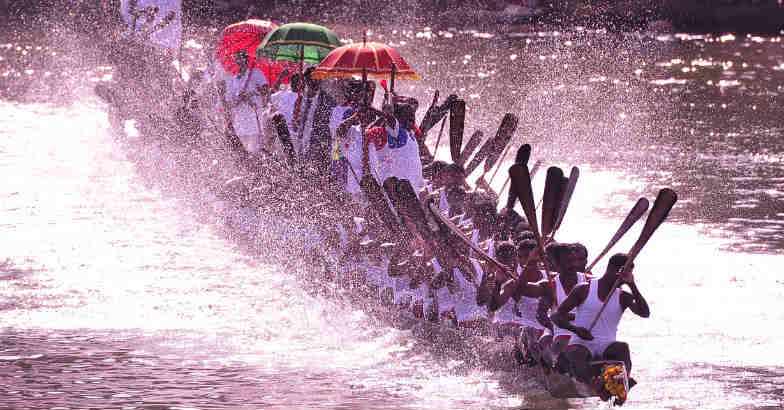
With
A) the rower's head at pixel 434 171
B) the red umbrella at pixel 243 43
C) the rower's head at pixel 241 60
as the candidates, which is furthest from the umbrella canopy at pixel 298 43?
the rower's head at pixel 434 171

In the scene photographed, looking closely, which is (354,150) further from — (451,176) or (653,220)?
(653,220)

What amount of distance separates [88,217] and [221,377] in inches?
375

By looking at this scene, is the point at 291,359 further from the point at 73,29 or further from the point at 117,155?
the point at 73,29

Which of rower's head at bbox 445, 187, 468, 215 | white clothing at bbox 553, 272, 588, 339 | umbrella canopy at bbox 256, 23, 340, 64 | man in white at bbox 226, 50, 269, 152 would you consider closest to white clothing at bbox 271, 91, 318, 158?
umbrella canopy at bbox 256, 23, 340, 64

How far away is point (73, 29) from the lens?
65.8 m

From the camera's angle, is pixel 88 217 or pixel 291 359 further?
pixel 88 217

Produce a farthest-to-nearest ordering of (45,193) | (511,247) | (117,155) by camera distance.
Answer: (117,155), (45,193), (511,247)

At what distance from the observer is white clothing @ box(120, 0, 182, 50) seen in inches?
1146

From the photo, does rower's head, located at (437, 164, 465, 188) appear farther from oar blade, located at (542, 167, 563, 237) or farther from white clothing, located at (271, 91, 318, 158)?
oar blade, located at (542, 167, 563, 237)

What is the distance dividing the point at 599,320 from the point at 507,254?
1.50 metres

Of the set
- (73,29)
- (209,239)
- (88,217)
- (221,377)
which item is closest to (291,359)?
(221,377)

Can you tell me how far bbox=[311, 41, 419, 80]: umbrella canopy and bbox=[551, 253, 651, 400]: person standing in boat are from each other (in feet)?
19.9

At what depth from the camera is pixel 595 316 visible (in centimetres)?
1085

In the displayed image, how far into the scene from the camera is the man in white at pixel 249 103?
820 inches
